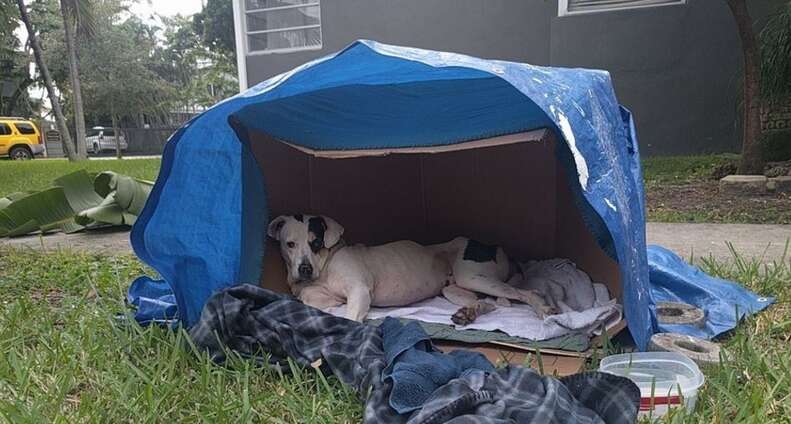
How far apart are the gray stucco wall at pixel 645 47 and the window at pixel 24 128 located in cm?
2251

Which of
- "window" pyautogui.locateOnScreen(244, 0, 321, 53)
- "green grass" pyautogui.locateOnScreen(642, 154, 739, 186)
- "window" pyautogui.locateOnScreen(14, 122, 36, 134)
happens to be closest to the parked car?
"window" pyautogui.locateOnScreen(14, 122, 36, 134)

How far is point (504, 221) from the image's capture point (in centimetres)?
397

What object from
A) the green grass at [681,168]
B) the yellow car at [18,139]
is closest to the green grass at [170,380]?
the green grass at [681,168]

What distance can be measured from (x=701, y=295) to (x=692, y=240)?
168 cm

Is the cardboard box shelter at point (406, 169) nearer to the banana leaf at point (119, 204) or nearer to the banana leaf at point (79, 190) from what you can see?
the banana leaf at point (119, 204)

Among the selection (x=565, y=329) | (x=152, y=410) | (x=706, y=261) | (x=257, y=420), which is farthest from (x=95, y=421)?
(x=706, y=261)

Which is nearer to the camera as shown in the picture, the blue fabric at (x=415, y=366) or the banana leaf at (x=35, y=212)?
the blue fabric at (x=415, y=366)

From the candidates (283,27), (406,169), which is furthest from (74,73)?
(406,169)

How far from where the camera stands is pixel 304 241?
3.14 meters

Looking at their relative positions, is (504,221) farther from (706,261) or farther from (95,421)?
(95,421)

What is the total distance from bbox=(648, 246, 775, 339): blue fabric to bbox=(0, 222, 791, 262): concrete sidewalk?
2.45 ft

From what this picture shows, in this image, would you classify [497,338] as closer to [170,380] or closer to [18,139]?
[170,380]

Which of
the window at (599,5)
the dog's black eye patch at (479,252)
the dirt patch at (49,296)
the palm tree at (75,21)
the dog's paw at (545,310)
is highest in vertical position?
the palm tree at (75,21)

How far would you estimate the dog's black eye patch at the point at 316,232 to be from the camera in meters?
3.15
